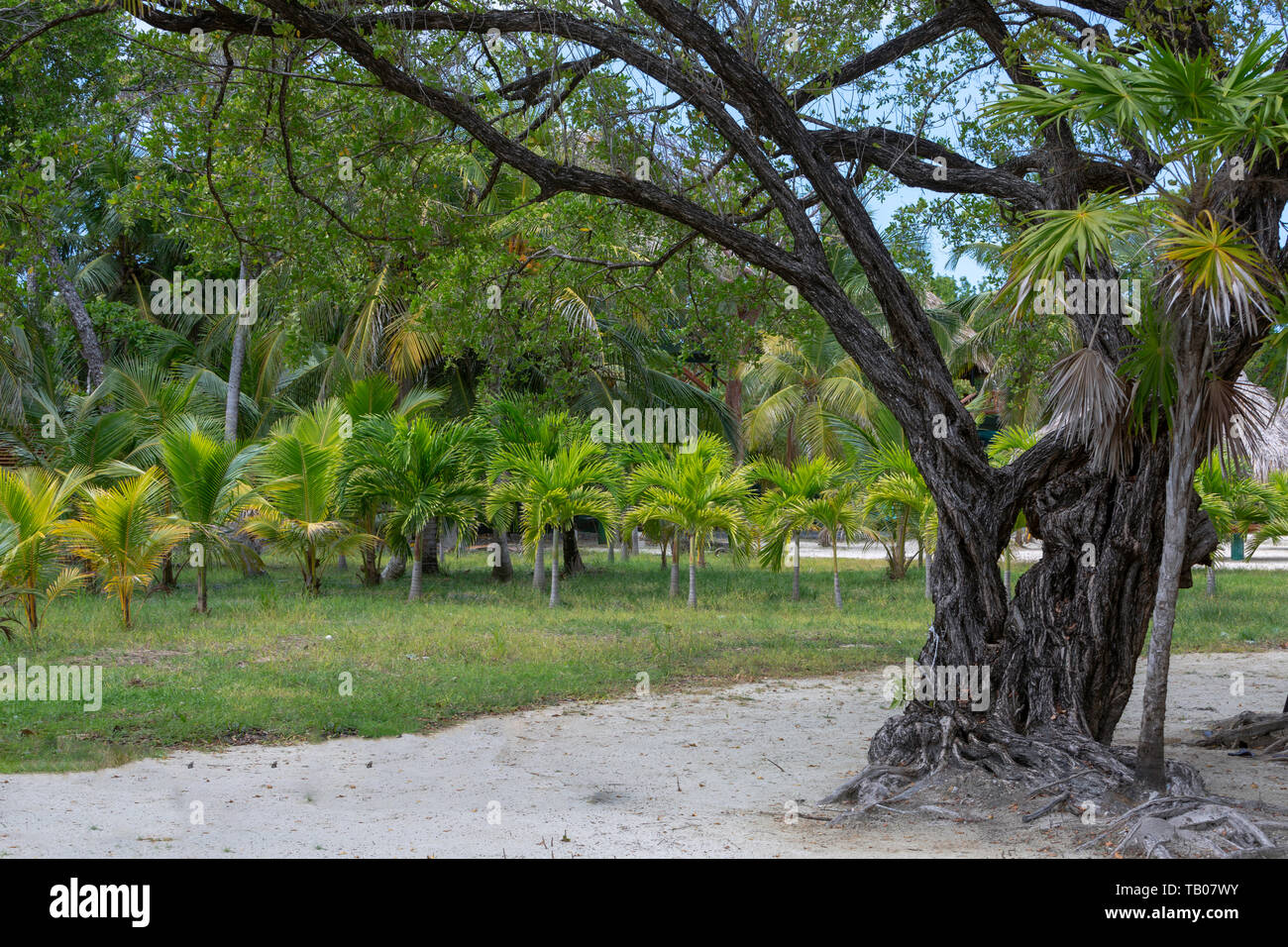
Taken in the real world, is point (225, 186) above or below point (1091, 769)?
above

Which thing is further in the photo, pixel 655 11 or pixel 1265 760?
pixel 1265 760

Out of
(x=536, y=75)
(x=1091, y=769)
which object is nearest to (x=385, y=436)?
(x=536, y=75)

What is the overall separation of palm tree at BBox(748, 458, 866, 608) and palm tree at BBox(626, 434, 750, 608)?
1.90 ft

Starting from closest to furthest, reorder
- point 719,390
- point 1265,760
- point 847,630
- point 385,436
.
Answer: point 1265,760 < point 847,630 < point 385,436 < point 719,390

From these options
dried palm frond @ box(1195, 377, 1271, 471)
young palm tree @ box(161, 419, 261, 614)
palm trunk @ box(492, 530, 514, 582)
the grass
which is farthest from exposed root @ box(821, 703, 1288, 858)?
palm trunk @ box(492, 530, 514, 582)

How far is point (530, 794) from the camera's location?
698 cm

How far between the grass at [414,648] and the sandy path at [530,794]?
66cm

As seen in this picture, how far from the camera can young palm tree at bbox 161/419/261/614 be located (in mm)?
14477

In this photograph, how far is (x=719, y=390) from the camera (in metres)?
28.6

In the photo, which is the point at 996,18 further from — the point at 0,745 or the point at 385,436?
the point at 385,436

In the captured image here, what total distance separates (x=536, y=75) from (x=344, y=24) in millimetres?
2363

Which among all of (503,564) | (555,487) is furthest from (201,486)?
(503,564)

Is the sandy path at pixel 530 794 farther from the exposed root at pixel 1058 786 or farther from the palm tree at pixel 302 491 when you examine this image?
the palm tree at pixel 302 491

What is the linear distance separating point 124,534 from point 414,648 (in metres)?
3.67
